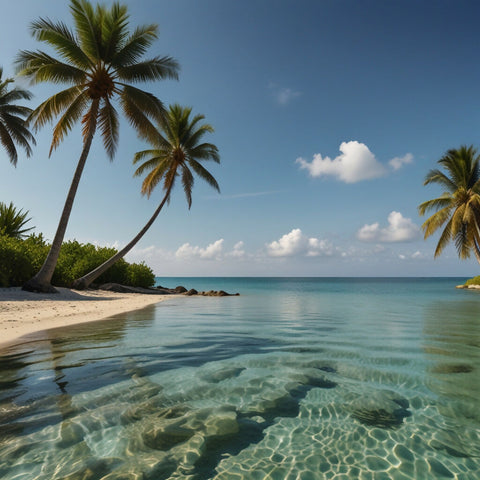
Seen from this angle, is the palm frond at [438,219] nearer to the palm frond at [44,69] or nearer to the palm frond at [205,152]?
the palm frond at [205,152]

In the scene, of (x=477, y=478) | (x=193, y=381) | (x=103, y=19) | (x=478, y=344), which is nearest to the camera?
(x=477, y=478)

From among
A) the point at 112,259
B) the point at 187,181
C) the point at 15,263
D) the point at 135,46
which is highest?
the point at 135,46

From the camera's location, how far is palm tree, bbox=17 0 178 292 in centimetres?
1364

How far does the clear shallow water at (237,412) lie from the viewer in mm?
2090

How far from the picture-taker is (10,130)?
833 inches

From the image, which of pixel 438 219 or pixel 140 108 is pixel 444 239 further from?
pixel 140 108

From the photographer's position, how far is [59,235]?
13930mm

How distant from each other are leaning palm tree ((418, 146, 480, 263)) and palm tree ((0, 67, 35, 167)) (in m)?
29.5

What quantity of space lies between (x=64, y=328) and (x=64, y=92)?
12278 mm

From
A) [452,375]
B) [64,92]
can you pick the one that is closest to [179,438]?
[452,375]

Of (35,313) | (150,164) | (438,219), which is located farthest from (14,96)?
(438,219)

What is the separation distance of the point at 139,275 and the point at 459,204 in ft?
82.3

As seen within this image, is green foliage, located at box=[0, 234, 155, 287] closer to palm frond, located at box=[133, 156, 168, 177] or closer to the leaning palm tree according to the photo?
palm frond, located at box=[133, 156, 168, 177]

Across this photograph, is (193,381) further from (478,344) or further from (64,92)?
(64,92)
